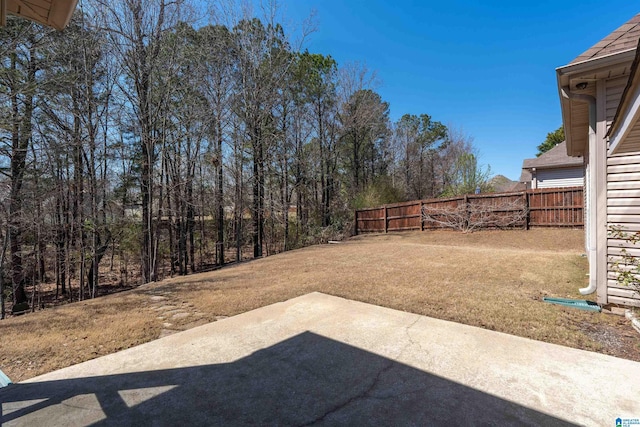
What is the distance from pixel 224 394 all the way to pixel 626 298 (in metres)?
4.50

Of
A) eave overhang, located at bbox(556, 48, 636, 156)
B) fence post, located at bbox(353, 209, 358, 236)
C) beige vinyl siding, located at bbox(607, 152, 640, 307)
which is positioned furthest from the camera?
fence post, located at bbox(353, 209, 358, 236)

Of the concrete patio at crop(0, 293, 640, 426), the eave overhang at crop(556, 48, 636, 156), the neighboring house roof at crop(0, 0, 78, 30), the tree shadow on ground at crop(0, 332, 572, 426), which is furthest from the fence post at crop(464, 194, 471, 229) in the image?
the neighboring house roof at crop(0, 0, 78, 30)

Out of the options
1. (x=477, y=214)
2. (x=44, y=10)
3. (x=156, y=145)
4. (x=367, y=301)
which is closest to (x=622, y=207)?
(x=367, y=301)

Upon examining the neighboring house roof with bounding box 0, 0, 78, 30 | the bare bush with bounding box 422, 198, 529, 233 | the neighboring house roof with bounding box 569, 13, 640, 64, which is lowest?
the bare bush with bounding box 422, 198, 529, 233

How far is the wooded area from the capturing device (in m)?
6.77

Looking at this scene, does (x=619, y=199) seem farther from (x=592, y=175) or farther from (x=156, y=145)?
(x=156, y=145)

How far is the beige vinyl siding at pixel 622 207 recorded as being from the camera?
3268 millimetres

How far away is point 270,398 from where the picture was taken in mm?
1847

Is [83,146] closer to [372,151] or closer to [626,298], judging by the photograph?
[626,298]

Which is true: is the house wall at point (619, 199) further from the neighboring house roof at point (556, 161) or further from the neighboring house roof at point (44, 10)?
the neighboring house roof at point (556, 161)

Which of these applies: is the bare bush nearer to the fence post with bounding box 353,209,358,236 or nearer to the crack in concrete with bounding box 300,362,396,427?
the fence post with bounding box 353,209,358,236

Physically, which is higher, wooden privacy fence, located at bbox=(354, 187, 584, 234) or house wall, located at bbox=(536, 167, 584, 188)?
house wall, located at bbox=(536, 167, 584, 188)

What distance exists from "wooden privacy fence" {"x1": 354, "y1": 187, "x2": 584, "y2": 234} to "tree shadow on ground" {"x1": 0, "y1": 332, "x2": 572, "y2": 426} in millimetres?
11327

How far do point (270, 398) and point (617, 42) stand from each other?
17.3 feet
